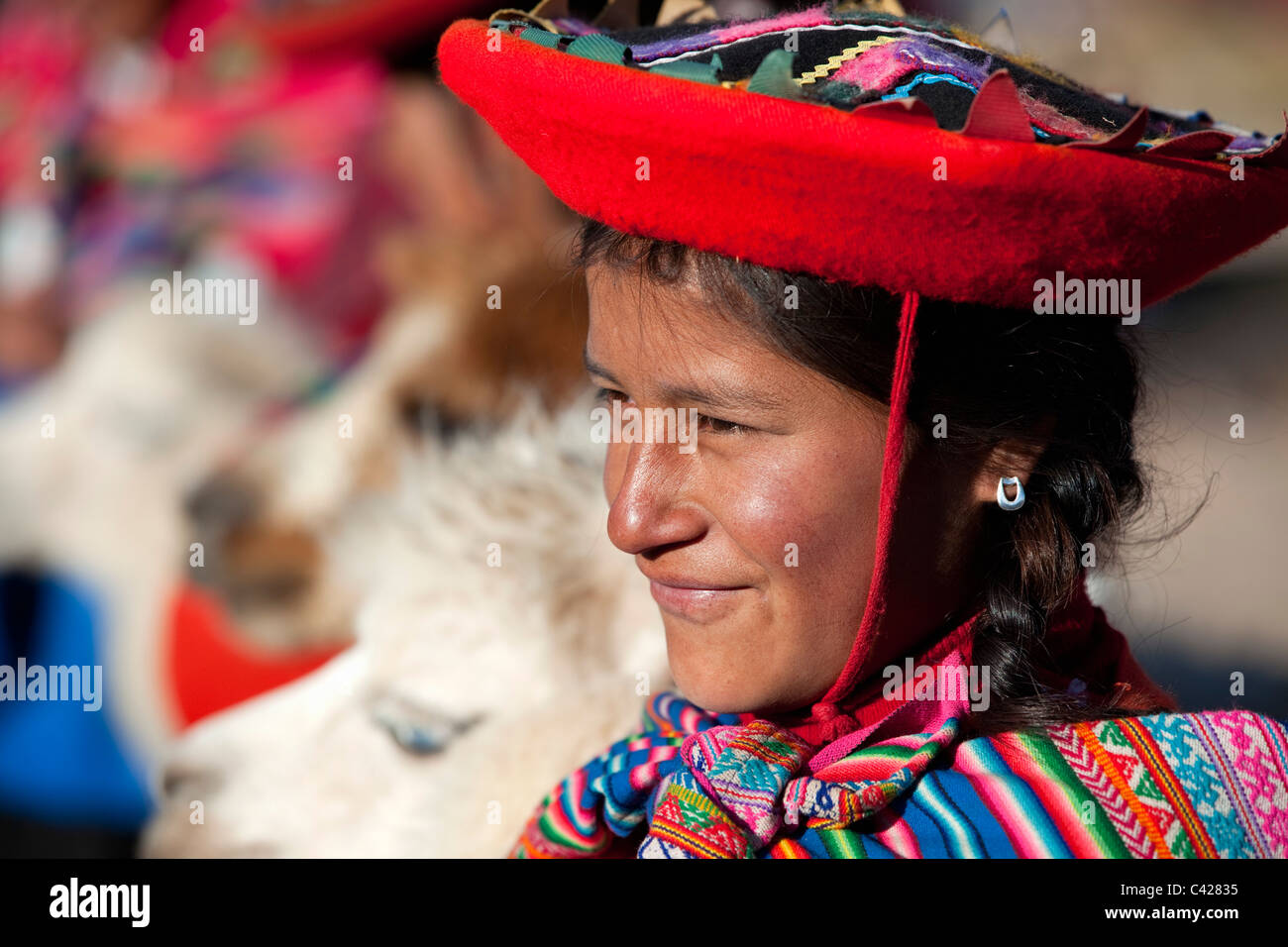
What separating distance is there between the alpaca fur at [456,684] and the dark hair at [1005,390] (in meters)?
0.56

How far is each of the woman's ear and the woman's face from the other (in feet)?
0.26

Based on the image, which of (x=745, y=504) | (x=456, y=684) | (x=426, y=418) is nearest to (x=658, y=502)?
(x=745, y=504)

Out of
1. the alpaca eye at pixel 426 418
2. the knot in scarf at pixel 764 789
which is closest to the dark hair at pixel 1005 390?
the knot in scarf at pixel 764 789

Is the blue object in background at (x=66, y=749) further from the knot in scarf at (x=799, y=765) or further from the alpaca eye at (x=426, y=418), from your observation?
the knot in scarf at (x=799, y=765)

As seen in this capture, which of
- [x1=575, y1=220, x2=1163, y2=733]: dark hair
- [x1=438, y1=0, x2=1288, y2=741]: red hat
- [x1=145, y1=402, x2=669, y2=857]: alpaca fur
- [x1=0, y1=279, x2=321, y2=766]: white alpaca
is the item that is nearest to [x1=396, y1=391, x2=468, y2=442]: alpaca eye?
[x1=145, y1=402, x2=669, y2=857]: alpaca fur

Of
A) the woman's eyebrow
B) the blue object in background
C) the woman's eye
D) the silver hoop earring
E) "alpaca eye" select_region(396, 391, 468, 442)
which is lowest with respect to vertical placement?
the blue object in background

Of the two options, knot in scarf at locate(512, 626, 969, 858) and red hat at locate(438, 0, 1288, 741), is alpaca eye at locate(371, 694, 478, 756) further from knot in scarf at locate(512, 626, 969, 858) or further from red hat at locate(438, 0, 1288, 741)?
red hat at locate(438, 0, 1288, 741)

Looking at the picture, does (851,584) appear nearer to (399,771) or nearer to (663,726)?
(663,726)

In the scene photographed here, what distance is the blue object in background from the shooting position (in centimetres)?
189

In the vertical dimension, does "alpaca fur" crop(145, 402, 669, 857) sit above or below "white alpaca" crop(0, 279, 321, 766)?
below

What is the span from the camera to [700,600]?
908mm

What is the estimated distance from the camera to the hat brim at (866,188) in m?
Answer: 0.74

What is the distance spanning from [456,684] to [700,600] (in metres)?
0.65

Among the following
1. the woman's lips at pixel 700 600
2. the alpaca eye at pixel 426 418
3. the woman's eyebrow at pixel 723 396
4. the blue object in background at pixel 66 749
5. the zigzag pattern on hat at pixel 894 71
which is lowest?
the blue object in background at pixel 66 749
